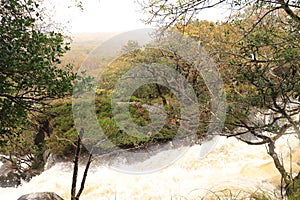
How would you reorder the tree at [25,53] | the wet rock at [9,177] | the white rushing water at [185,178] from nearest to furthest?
the tree at [25,53] → the white rushing water at [185,178] → the wet rock at [9,177]

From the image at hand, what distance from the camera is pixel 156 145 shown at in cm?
650

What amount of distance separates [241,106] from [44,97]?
220 centimetres

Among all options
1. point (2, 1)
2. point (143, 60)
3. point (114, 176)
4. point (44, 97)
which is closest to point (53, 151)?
point (114, 176)

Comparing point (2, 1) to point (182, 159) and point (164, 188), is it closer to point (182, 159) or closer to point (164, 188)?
point (164, 188)

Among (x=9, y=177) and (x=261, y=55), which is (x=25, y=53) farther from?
(x=9, y=177)

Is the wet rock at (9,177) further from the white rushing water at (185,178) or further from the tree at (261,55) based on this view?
the tree at (261,55)

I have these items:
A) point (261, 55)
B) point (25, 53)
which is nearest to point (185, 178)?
point (261, 55)

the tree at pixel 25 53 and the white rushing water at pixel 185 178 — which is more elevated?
the tree at pixel 25 53

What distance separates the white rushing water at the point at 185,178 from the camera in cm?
460

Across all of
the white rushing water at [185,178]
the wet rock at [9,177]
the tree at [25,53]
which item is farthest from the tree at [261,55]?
the wet rock at [9,177]

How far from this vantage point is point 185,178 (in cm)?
519

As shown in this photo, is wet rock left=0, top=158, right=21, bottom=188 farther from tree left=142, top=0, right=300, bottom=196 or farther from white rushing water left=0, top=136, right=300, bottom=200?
tree left=142, top=0, right=300, bottom=196

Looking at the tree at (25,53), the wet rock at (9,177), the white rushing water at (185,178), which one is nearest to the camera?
the tree at (25,53)

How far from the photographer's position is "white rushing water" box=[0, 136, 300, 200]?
460cm
